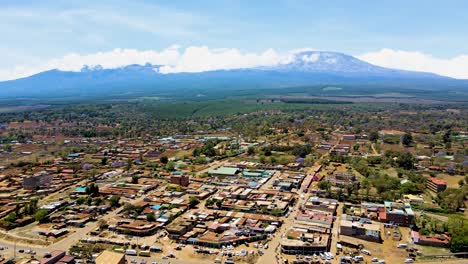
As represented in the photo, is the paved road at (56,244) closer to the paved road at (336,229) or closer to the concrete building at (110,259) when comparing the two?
the concrete building at (110,259)

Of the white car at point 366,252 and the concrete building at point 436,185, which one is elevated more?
the concrete building at point 436,185

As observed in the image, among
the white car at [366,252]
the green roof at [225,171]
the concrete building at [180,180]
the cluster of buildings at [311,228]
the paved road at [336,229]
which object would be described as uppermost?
the concrete building at [180,180]

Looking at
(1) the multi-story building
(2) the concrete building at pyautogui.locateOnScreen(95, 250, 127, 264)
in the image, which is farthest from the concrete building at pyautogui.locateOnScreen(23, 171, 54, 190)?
(1) the multi-story building

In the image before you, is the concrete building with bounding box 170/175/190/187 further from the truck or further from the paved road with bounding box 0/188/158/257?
the truck

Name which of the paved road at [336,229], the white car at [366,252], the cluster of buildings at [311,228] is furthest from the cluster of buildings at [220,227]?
the white car at [366,252]

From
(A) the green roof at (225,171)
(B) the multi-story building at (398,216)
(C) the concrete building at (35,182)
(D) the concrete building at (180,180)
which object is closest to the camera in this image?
(B) the multi-story building at (398,216)

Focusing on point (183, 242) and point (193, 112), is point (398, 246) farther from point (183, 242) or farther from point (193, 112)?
point (193, 112)

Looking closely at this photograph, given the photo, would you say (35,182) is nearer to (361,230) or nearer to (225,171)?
(225,171)

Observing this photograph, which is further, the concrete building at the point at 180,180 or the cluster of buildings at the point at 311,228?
the concrete building at the point at 180,180

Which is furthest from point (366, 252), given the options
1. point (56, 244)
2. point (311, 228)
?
point (56, 244)

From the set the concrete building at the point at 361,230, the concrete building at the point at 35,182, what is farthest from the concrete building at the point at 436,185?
the concrete building at the point at 35,182

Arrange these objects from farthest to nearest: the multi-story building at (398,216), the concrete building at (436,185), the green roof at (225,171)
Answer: the green roof at (225,171) < the concrete building at (436,185) < the multi-story building at (398,216)
